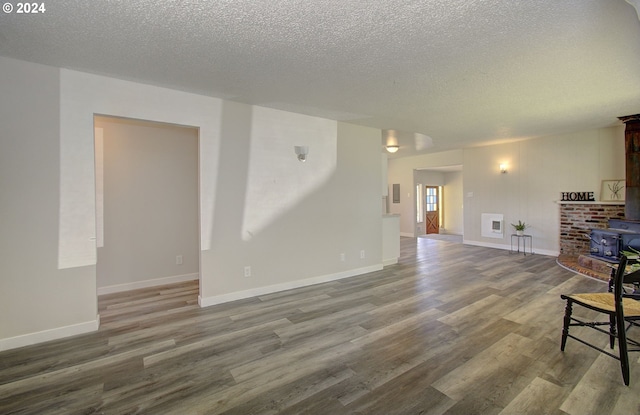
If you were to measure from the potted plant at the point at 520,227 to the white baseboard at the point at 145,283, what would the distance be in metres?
6.81

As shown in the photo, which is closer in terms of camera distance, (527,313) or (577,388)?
(577,388)

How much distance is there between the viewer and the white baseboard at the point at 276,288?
362cm

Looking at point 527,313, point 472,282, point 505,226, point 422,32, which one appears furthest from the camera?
point 505,226

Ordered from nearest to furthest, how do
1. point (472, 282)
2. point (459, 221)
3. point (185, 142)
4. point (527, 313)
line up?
point (527, 313) → point (472, 282) → point (185, 142) → point (459, 221)

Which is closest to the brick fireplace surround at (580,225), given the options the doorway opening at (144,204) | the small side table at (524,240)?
the small side table at (524,240)

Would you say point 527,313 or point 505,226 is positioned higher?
point 505,226

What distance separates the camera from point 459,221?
11.6 metres

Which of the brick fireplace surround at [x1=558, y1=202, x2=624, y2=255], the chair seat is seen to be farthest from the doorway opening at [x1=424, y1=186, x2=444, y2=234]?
the chair seat

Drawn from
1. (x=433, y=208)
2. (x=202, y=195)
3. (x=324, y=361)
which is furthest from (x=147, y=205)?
(x=433, y=208)

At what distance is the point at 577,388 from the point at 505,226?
5773mm

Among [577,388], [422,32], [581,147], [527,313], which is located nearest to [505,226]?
[581,147]

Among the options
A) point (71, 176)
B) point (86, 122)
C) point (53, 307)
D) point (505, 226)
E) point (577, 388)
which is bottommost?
point (577, 388)

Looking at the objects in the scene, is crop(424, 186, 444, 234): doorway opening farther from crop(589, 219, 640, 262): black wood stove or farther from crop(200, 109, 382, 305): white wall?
crop(200, 109, 382, 305): white wall

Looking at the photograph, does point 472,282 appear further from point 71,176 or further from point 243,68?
point 71,176
